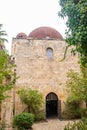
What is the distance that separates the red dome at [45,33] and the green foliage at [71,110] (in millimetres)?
10076

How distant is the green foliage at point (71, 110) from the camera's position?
21.9 meters

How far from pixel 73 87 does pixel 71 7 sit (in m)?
11.2

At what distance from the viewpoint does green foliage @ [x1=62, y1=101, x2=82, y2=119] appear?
2189cm

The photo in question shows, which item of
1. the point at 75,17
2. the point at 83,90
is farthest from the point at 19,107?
the point at 75,17

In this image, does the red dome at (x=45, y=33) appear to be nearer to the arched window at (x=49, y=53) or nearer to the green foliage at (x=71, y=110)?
the arched window at (x=49, y=53)

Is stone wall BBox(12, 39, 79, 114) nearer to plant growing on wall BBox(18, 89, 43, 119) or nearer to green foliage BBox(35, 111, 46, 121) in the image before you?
plant growing on wall BBox(18, 89, 43, 119)

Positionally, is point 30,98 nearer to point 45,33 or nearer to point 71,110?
point 71,110

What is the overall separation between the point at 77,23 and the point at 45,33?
20830 millimetres

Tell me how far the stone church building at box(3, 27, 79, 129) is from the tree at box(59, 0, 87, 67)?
47.7 feet

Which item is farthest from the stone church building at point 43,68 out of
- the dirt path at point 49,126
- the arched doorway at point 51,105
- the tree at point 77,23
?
the tree at point 77,23

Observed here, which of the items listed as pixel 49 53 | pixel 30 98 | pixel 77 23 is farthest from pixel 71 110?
pixel 77 23

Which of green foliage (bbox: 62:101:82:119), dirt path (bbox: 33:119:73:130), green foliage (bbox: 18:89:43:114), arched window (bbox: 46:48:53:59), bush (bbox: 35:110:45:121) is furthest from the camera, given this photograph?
arched window (bbox: 46:48:53:59)

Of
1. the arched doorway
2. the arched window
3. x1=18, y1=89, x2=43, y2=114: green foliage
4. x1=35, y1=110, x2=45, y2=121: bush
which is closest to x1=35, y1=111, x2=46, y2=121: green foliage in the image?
x1=35, y1=110, x2=45, y2=121: bush

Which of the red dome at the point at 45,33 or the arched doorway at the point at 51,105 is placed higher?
the red dome at the point at 45,33
